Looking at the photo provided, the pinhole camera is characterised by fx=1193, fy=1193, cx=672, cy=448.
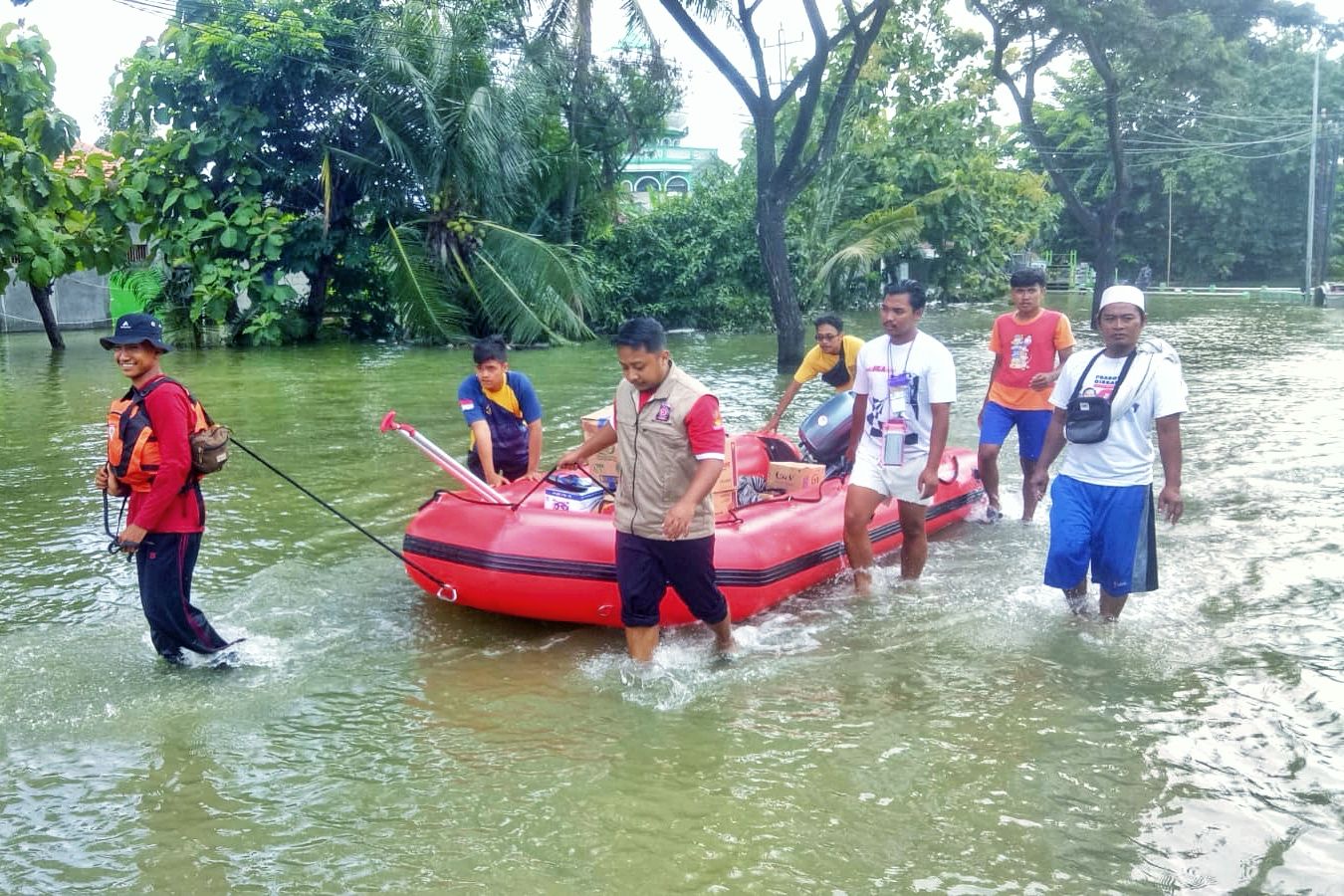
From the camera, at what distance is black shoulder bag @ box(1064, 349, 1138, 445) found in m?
5.39

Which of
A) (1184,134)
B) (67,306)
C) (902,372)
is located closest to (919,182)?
(1184,134)

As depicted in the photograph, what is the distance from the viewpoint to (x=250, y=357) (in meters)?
20.5

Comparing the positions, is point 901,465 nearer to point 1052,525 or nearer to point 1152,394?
point 1052,525

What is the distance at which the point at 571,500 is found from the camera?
20.5 ft

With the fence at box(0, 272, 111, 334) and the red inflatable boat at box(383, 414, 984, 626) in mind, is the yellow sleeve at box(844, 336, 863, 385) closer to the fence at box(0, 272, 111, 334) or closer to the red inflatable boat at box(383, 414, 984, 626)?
the red inflatable boat at box(383, 414, 984, 626)

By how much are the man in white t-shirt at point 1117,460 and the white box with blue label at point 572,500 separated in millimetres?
2340

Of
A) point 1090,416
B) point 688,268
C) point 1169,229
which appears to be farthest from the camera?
point 1169,229

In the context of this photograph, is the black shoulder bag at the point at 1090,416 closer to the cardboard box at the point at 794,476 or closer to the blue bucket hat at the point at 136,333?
the cardboard box at the point at 794,476

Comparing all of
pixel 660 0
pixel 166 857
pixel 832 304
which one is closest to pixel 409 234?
pixel 660 0

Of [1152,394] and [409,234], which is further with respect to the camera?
[409,234]

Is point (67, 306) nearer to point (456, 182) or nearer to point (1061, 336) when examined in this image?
point (456, 182)

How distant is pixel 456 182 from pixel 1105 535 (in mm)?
18055

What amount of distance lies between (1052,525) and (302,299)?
21200mm

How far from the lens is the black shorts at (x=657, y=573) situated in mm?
5059
